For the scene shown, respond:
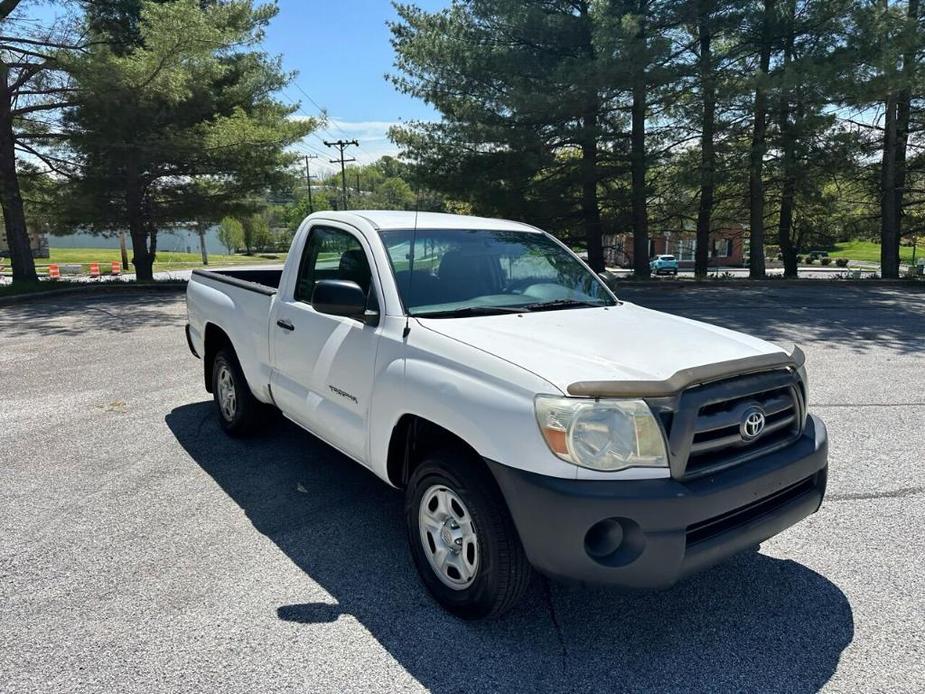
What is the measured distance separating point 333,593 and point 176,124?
18.0 metres

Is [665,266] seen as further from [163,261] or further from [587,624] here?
[587,624]

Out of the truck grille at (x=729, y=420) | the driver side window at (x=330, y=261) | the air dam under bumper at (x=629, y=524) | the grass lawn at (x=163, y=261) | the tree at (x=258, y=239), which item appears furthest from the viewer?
the tree at (x=258, y=239)

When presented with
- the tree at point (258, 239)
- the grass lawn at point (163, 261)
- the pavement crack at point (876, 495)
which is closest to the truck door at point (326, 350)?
the pavement crack at point (876, 495)

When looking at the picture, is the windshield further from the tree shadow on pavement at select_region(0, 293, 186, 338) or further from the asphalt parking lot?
the tree shadow on pavement at select_region(0, 293, 186, 338)

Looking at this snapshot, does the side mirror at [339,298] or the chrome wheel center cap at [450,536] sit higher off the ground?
the side mirror at [339,298]

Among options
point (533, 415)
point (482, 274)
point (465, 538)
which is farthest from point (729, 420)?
point (482, 274)

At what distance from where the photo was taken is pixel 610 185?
20906mm

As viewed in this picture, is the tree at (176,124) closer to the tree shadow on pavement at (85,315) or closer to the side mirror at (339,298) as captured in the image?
the tree shadow on pavement at (85,315)

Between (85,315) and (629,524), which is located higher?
(85,315)

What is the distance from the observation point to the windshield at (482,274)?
3.50 metres

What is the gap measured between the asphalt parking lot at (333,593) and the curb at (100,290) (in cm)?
1125

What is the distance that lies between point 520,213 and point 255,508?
1700cm

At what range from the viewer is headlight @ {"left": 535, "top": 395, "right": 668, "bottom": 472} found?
2418 mm

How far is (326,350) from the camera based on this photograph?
370 cm
